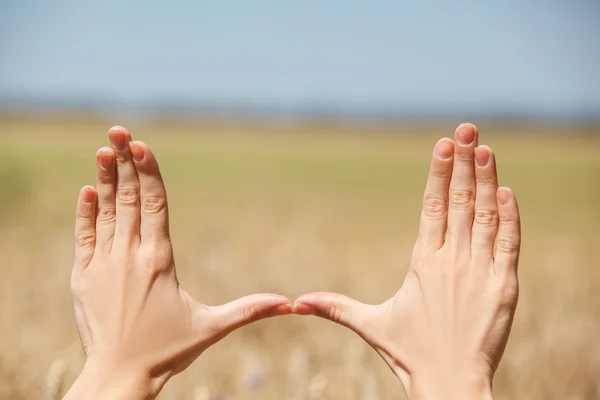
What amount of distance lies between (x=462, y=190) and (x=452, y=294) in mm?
307

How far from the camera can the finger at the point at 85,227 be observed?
220 cm

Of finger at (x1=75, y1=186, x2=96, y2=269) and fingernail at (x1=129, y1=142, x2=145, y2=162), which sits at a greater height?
fingernail at (x1=129, y1=142, x2=145, y2=162)

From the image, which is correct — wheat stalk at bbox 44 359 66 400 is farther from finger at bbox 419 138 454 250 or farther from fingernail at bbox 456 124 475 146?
fingernail at bbox 456 124 475 146

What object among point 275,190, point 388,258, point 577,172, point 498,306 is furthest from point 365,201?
point 498,306

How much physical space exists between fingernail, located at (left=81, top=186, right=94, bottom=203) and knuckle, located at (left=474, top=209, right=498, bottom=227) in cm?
117

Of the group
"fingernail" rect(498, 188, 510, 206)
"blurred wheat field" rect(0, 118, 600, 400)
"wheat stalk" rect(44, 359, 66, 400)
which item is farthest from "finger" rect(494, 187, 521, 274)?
"wheat stalk" rect(44, 359, 66, 400)

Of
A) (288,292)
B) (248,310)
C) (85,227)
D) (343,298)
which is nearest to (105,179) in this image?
(85,227)

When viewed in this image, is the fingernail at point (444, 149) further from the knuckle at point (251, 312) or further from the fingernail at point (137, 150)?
the fingernail at point (137, 150)

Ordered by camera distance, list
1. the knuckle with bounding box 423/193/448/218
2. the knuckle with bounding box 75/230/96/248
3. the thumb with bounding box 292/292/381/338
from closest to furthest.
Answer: the thumb with bounding box 292/292/381/338
the knuckle with bounding box 423/193/448/218
the knuckle with bounding box 75/230/96/248

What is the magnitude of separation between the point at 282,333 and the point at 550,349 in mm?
1155

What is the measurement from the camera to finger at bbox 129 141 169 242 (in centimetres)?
210

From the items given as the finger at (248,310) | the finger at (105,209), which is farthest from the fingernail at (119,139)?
the finger at (248,310)

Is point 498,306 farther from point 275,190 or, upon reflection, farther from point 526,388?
point 275,190

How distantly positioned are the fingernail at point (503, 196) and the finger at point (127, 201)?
1066mm
